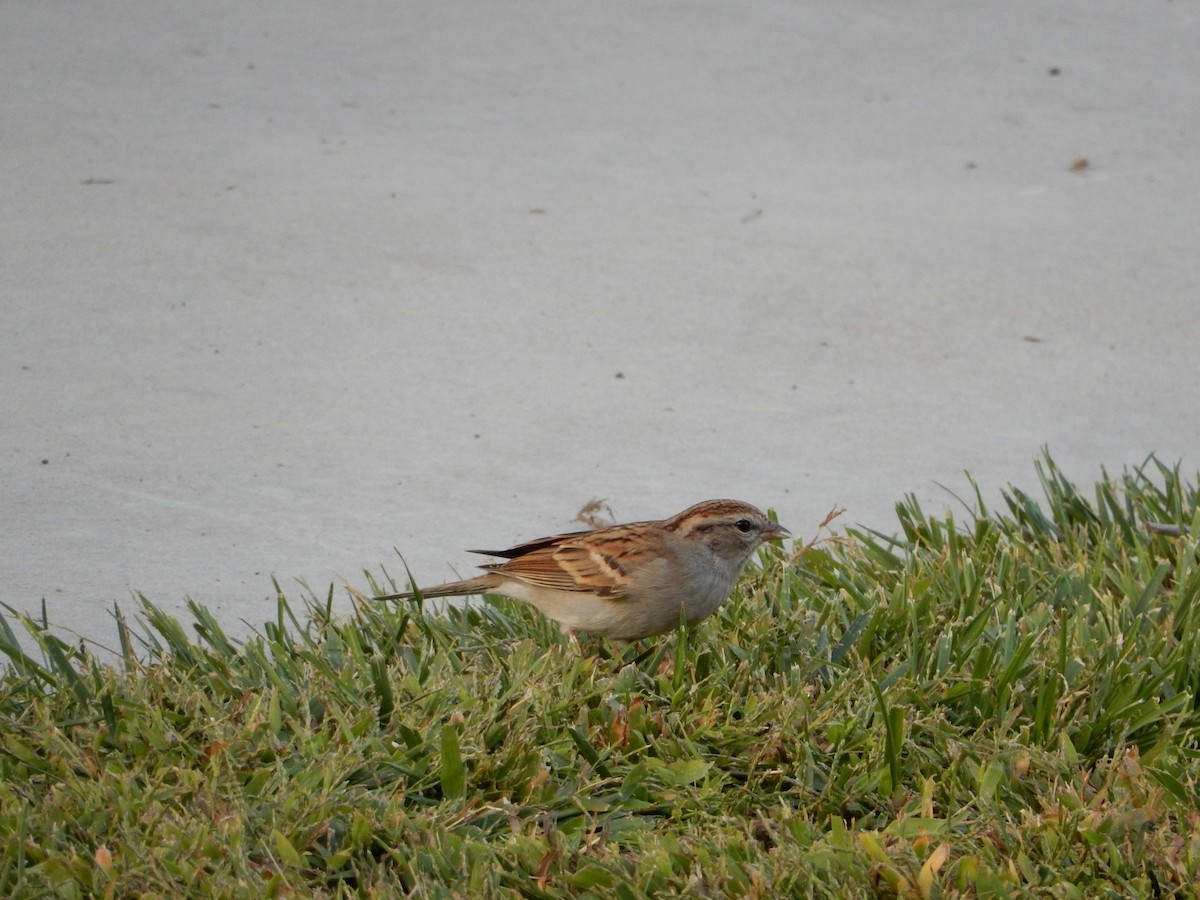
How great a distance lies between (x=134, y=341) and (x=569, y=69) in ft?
14.3

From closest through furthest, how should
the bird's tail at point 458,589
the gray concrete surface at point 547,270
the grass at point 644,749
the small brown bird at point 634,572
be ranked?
the grass at point 644,749 → the small brown bird at point 634,572 → the bird's tail at point 458,589 → the gray concrete surface at point 547,270

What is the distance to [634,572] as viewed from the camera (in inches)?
172

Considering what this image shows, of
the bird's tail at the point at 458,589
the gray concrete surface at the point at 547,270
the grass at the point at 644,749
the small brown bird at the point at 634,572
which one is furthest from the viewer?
the gray concrete surface at the point at 547,270

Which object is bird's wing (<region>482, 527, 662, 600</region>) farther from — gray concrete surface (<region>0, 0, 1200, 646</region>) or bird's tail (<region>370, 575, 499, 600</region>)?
gray concrete surface (<region>0, 0, 1200, 646</region>)

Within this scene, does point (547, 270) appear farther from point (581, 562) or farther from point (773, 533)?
point (581, 562)

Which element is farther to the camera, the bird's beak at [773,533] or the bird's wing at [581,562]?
the bird's beak at [773,533]

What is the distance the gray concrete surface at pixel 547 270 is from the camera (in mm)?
5770

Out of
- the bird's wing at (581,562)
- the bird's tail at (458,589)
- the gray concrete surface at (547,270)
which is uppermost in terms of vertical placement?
the gray concrete surface at (547,270)

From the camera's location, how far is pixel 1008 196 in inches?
344

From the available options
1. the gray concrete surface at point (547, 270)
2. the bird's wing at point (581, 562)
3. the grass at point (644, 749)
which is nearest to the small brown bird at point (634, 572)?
the bird's wing at point (581, 562)

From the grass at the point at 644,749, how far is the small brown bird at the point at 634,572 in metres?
0.12

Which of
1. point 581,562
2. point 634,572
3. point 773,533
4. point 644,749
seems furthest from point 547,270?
point 644,749

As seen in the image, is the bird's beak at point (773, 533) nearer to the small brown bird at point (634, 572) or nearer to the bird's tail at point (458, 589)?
the small brown bird at point (634, 572)

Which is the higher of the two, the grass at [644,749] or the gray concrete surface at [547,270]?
the gray concrete surface at [547,270]
